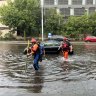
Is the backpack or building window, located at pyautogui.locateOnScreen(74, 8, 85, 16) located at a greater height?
building window, located at pyautogui.locateOnScreen(74, 8, 85, 16)

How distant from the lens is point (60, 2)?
85.2m

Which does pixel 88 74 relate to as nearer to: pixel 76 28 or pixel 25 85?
pixel 25 85

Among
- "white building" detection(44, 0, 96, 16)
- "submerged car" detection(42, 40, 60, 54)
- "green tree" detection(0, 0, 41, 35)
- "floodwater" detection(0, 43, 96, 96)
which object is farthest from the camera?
"white building" detection(44, 0, 96, 16)

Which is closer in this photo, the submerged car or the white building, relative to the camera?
the submerged car

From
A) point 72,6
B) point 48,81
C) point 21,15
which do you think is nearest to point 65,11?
point 72,6

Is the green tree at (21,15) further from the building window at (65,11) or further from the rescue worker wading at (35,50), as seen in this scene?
the rescue worker wading at (35,50)

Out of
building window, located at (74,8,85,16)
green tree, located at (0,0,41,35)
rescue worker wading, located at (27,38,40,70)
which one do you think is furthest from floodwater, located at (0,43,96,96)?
building window, located at (74,8,85,16)

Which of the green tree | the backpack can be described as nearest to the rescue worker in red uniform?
the backpack

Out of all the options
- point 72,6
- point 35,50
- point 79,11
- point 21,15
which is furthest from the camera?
point 72,6

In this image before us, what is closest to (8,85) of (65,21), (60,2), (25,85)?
(25,85)

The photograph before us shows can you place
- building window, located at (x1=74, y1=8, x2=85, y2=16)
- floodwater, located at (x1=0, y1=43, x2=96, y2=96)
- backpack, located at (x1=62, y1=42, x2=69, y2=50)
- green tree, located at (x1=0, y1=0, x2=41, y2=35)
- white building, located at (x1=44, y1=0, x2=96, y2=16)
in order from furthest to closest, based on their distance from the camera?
white building, located at (x1=44, y1=0, x2=96, y2=16), building window, located at (x1=74, y1=8, x2=85, y2=16), green tree, located at (x1=0, y1=0, x2=41, y2=35), backpack, located at (x1=62, y1=42, x2=69, y2=50), floodwater, located at (x1=0, y1=43, x2=96, y2=96)

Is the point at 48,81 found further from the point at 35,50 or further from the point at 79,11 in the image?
the point at 79,11

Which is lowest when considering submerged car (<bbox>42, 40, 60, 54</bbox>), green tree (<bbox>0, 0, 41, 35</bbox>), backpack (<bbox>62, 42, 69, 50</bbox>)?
submerged car (<bbox>42, 40, 60, 54</bbox>)

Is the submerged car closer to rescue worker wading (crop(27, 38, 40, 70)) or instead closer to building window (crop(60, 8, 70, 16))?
rescue worker wading (crop(27, 38, 40, 70))
